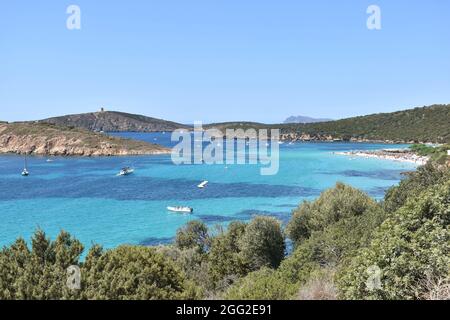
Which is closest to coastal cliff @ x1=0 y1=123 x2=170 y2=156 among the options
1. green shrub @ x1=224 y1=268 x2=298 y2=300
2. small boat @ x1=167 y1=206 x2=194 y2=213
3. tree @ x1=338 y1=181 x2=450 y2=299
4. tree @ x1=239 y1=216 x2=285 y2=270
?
small boat @ x1=167 y1=206 x2=194 y2=213

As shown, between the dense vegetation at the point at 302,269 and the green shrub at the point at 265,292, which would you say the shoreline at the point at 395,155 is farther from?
the green shrub at the point at 265,292

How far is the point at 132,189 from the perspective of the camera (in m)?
77.6

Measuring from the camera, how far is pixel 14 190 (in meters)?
77.8

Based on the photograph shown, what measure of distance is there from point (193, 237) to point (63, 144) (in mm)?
124887

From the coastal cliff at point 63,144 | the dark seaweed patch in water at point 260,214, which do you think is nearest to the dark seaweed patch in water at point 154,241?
the dark seaweed patch in water at point 260,214

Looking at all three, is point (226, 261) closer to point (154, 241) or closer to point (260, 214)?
point (154, 241)

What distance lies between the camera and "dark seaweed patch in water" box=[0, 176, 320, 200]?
7031 cm

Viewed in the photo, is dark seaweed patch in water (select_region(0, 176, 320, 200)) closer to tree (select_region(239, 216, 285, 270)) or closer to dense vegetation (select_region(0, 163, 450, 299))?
tree (select_region(239, 216, 285, 270))

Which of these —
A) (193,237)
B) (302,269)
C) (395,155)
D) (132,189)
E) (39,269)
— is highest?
(39,269)

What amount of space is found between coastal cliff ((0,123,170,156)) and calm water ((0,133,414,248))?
20828 mm

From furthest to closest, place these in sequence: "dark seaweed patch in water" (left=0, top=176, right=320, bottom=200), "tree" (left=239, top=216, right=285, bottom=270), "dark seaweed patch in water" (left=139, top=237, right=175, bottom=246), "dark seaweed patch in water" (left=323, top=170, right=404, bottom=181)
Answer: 1. "dark seaweed patch in water" (left=323, top=170, right=404, bottom=181)
2. "dark seaweed patch in water" (left=0, top=176, right=320, bottom=200)
3. "dark seaweed patch in water" (left=139, top=237, right=175, bottom=246)
4. "tree" (left=239, top=216, right=285, bottom=270)

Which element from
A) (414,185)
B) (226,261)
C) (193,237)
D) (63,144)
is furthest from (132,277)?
(63,144)

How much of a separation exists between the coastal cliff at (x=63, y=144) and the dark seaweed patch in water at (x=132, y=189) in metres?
53.3

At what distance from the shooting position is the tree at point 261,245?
28047 millimetres
